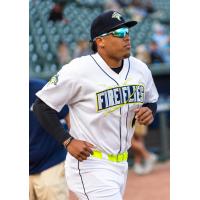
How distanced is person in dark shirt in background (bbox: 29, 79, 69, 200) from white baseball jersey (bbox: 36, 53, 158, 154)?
597 mm

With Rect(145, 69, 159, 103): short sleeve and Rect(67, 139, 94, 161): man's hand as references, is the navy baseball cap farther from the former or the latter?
Rect(67, 139, 94, 161): man's hand

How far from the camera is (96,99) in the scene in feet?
9.64

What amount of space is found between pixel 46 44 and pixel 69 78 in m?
4.27

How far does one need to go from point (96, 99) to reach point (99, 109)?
57 mm

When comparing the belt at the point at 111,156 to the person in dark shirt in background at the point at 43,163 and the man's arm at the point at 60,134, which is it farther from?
the person in dark shirt in background at the point at 43,163

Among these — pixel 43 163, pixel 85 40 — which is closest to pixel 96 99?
pixel 43 163

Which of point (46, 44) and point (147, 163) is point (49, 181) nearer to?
point (147, 163)

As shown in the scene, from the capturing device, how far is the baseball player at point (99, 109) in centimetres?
292

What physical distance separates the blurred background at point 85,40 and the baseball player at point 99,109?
3177 millimetres

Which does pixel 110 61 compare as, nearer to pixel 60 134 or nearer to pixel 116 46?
pixel 116 46

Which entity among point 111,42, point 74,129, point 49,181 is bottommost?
point 49,181
